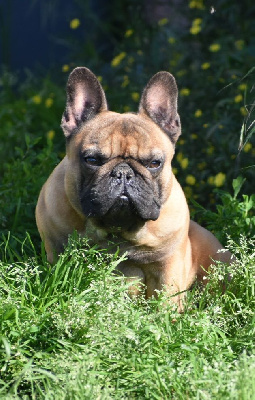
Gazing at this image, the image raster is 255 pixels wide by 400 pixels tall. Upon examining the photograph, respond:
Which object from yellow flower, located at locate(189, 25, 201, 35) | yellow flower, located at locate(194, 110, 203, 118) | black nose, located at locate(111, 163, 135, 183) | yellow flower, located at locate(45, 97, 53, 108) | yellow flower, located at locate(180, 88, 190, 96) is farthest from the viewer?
yellow flower, located at locate(45, 97, 53, 108)

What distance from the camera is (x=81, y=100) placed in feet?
12.9

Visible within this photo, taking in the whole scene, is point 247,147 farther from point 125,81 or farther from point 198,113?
point 125,81

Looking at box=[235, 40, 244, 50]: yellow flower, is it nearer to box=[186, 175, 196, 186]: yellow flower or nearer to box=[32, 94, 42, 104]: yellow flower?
box=[186, 175, 196, 186]: yellow flower

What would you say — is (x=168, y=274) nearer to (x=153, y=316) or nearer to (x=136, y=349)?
(x=153, y=316)

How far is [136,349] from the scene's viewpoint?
311 centimetres

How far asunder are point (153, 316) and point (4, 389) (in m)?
0.72

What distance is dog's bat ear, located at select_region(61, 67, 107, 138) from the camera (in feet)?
12.7

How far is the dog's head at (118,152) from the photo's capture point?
361 centimetres

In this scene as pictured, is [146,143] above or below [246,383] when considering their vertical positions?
above

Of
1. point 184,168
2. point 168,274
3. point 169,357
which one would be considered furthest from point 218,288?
point 184,168

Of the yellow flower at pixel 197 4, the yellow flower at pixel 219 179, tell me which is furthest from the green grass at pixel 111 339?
the yellow flower at pixel 197 4

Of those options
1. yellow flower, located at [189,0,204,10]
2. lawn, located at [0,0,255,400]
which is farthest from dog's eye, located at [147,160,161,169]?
yellow flower, located at [189,0,204,10]

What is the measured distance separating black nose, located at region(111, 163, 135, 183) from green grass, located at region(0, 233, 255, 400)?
34cm

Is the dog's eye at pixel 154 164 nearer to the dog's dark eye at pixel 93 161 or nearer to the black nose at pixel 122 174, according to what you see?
the black nose at pixel 122 174
